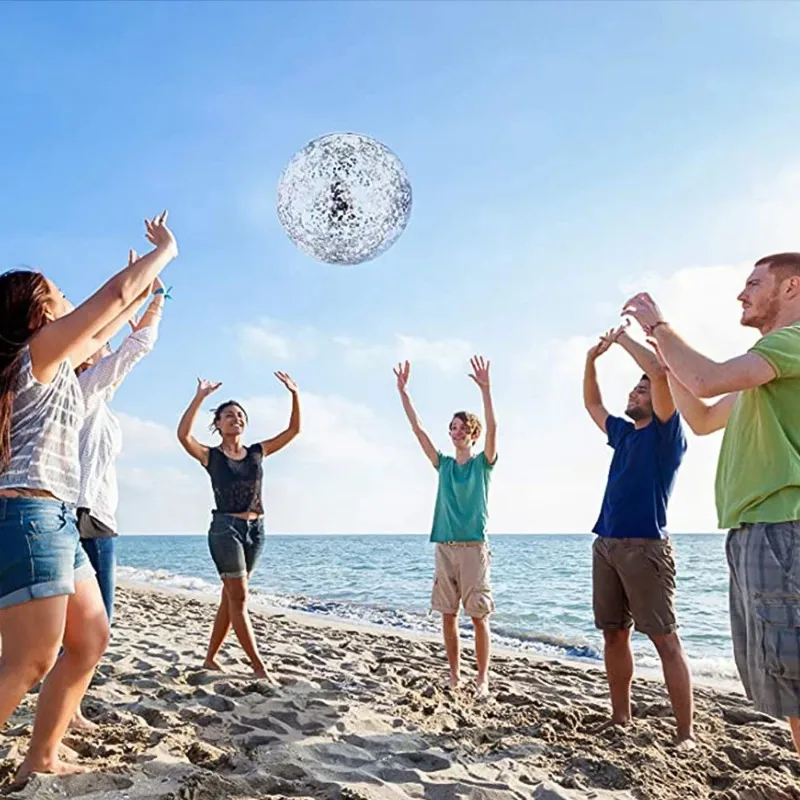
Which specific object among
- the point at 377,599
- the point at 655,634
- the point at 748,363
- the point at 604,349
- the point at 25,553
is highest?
the point at 604,349

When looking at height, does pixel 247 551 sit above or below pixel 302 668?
above

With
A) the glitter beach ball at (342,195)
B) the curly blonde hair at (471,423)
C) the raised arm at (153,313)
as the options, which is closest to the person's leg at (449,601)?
the curly blonde hair at (471,423)

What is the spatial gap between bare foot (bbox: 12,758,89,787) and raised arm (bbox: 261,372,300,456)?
9.41 feet

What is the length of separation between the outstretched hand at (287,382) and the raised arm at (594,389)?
2.20m

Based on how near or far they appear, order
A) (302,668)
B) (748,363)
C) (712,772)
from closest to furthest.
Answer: (748,363), (712,772), (302,668)

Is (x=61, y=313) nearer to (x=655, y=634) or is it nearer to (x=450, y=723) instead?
(x=450, y=723)

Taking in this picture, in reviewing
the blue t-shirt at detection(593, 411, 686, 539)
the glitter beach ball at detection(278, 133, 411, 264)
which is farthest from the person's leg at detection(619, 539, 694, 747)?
the glitter beach ball at detection(278, 133, 411, 264)

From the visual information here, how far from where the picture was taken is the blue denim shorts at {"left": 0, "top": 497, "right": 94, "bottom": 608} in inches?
100

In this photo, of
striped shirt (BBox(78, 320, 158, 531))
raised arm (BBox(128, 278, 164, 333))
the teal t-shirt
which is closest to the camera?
striped shirt (BBox(78, 320, 158, 531))

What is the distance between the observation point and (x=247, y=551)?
210 inches

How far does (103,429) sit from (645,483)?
9.87ft

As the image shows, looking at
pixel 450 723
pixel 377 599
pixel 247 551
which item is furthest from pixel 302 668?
pixel 377 599

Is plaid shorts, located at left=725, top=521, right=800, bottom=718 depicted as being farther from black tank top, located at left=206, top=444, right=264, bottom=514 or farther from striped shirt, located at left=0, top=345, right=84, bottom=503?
black tank top, located at left=206, top=444, right=264, bottom=514

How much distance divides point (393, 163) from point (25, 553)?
3.23 meters
